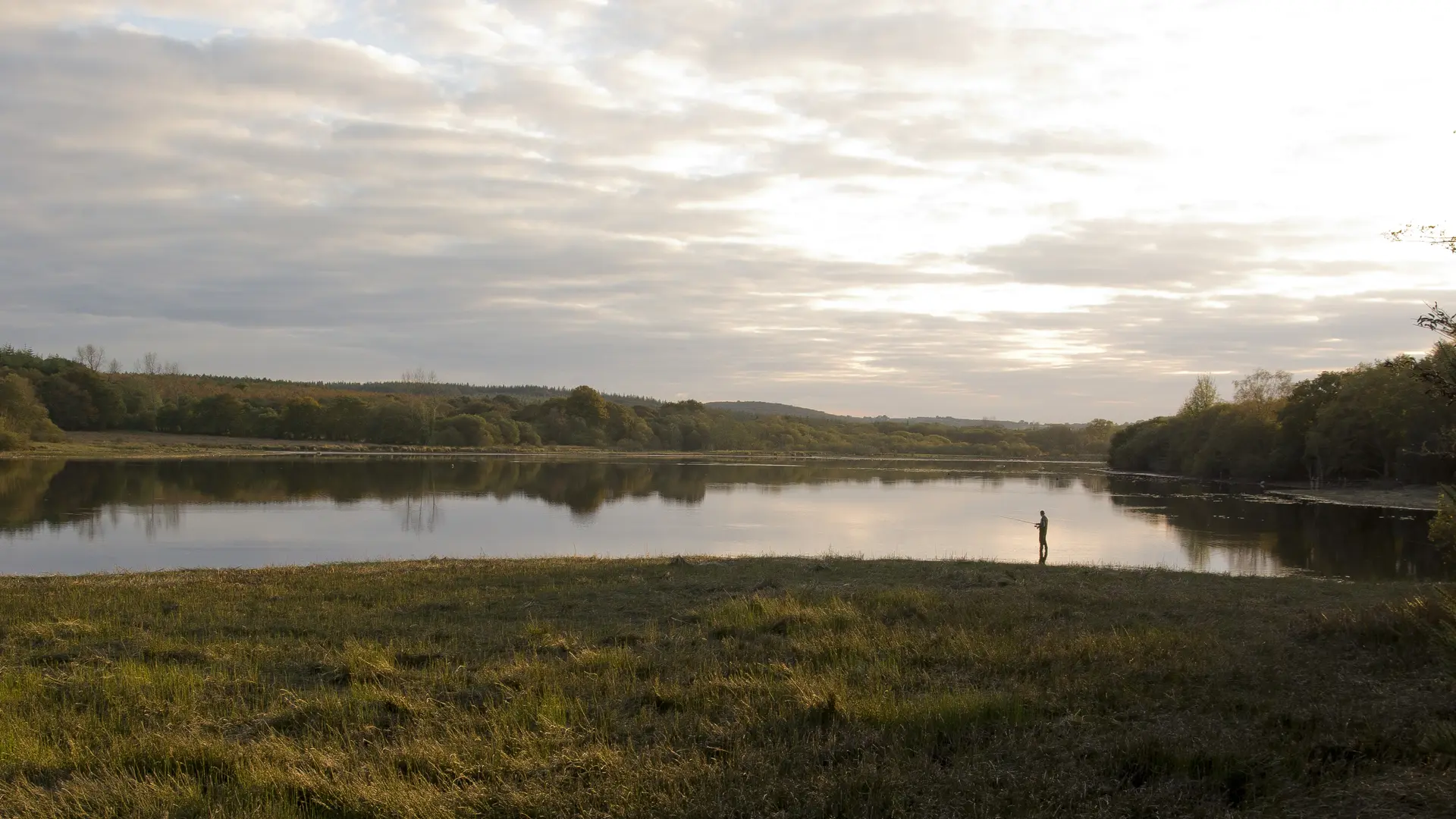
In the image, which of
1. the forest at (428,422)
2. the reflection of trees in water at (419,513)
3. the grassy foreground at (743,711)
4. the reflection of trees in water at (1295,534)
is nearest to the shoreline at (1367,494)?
the reflection of trees in water at (1295,534)

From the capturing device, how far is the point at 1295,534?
33.5 meters

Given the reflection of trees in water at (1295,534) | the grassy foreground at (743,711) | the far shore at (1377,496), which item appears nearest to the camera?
the grassy foreground at (743,711)

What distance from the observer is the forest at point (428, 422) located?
3543 inches

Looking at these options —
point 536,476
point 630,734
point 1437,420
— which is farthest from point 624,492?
point 630,734

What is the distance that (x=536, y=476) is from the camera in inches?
2518

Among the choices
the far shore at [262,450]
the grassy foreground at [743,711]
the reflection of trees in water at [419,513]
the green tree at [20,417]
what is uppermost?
the green tree at [20,417]

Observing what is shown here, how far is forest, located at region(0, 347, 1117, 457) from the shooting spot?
90.0 m

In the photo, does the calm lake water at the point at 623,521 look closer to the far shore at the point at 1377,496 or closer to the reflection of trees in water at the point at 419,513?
the reflection of trees in water at the point at 419,513

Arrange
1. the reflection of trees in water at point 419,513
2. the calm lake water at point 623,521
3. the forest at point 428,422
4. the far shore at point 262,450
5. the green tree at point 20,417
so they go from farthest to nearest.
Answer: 1. the forest at point 428,422
2. the far shore at point 262,450
3. the green tree at point 20,417
4. the reflection of trees in water at point 419,513
5. the calm lake water at point 623,521

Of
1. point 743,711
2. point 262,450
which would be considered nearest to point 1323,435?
point 743,711

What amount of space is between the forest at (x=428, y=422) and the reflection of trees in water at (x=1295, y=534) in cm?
7205

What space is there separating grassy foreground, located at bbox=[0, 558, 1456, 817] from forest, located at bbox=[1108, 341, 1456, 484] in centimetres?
3867

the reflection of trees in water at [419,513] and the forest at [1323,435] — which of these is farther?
the forest at [1323,435]

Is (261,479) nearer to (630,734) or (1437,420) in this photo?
(630,734)
